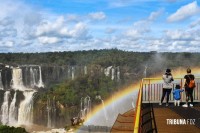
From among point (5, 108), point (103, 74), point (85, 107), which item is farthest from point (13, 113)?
point (103, 74)

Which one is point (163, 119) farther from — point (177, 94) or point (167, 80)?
point (177, 94)

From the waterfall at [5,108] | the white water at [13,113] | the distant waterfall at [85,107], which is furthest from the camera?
the distant waterfall at [85,107]

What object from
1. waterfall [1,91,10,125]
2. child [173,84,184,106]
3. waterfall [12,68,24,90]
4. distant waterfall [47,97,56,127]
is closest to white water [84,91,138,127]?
distant waterfall [47,97,56,127]

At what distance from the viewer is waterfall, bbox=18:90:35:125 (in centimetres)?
7700

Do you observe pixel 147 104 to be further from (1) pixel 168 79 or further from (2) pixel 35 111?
(2) pixel 35 111

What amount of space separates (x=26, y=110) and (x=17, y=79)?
16.5 metres

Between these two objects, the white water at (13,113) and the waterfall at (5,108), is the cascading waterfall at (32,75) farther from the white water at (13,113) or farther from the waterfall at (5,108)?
the white water at (13,113)

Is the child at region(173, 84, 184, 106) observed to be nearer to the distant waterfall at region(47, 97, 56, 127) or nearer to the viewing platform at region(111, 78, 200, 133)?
the viewing platform at region(111, 78, 200, 133)

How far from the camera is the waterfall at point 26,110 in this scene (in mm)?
77000

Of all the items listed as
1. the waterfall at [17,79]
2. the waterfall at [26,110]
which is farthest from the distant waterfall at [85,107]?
the waterfall at [17,79]

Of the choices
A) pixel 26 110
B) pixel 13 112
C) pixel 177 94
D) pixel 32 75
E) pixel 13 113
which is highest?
pixel 177 94

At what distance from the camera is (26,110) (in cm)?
7938

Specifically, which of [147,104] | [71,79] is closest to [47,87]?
[71,79]

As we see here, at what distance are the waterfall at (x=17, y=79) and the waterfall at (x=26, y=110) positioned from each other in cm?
1156
